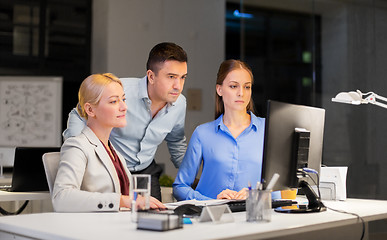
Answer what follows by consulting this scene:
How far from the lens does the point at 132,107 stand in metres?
3.06

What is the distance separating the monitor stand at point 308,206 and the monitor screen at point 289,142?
40 millimetres

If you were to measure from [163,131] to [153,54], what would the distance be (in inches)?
17.6

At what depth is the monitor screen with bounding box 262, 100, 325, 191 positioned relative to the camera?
2.09 m

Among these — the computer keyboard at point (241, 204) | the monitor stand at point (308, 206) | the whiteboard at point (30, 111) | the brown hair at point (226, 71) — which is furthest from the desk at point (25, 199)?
the whiteboard at point (30, 111)

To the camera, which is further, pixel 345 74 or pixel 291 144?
pixel 345 74

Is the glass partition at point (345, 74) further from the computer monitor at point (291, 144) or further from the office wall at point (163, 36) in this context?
the computer monitor at point (291, 144)

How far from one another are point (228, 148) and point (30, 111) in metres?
4.37

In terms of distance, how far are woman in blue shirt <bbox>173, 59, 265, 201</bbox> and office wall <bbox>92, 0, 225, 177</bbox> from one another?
3.86 m

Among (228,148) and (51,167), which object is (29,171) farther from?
(228,148)

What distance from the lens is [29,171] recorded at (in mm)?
3180

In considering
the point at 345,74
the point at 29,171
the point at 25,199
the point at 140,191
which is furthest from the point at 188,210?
the point at 345,74

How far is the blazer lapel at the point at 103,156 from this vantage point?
7.41 feet

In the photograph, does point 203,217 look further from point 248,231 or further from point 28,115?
point 28,115

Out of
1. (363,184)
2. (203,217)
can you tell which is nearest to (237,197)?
(203,217)
